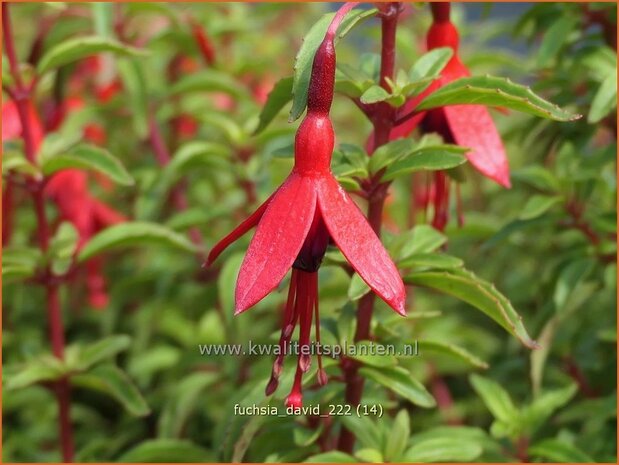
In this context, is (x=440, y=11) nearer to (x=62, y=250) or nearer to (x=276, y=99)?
(x=276, y=99)

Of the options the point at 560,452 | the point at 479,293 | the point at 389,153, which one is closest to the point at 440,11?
the point at 389,153

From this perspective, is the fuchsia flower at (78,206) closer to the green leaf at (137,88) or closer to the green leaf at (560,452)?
the green leaf at (137,88)

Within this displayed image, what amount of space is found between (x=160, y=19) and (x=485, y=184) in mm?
882

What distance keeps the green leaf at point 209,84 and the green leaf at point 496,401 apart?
0.58 meters

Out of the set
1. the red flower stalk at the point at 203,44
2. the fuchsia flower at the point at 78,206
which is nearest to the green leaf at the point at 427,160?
the fuchsia flower at the point at 78,206

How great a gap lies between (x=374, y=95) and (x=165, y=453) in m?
0.55

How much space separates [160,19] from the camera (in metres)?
2.00

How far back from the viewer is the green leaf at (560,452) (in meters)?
0.93

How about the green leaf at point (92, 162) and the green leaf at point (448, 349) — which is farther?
the green leaf at point (92, 162)

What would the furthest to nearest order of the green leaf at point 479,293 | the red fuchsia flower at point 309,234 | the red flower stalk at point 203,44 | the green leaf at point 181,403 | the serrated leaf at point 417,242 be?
the red flower stalk at point 203,44
the green leaf at point 181,403
the serrated leaf at point 417,242
the green leaf at point 479,293
the red fuchsia flower at point 309,234

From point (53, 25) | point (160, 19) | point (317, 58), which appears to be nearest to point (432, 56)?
point (317, 58)

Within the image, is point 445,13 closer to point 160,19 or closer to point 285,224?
point 285,224

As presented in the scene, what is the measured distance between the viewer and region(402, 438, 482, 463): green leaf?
2.80 ft

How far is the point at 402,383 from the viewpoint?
80 cm
